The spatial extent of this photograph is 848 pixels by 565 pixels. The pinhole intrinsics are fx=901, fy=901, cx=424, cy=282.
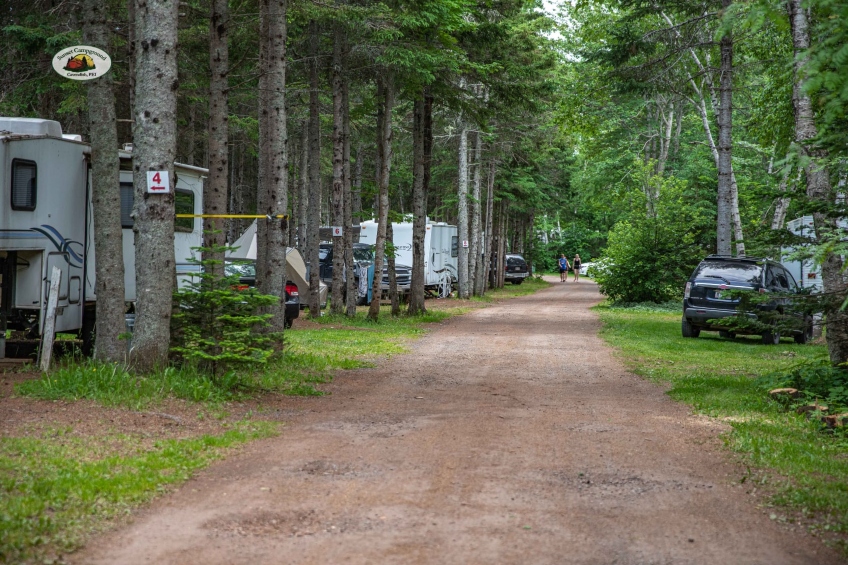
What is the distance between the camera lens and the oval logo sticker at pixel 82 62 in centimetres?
943

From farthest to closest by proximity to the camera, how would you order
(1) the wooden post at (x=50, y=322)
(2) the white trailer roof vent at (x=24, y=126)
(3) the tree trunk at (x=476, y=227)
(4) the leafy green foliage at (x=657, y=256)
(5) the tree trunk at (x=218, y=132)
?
1. (3) the tree trunk at (x=476, y=227)
2. (4) the leafy green foliage at (x=657, y=256)
3. (5) the tree trunk at (x=218, y=132)
4. (2) the white trailer roof vent at (x=24, y=126)
5. (1) the wooden post at (x=50, y=322)

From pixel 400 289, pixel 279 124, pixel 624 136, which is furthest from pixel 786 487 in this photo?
pixel 624 136

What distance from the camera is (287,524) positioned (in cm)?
520

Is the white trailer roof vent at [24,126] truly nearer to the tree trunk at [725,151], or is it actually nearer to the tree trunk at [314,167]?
the tree trunk at [314,167]

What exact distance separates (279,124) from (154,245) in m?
3.92

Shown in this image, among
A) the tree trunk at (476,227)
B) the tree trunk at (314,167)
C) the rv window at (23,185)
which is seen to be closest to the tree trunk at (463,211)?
the tree trunk at (476,227)

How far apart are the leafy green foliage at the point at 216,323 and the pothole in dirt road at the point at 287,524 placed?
422 cm

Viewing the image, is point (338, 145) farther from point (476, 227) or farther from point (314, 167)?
point (476, 227)

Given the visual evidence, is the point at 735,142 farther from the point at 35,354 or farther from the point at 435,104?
the point at 35,354

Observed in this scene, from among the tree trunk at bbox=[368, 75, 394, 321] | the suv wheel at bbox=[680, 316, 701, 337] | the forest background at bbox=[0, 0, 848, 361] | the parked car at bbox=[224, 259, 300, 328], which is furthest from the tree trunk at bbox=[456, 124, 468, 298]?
the parked car at bbox=[224, 259, 300, 328]

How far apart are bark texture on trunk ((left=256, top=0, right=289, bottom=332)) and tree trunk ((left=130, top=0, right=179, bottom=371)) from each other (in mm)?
3118

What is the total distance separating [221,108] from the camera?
12.4 m

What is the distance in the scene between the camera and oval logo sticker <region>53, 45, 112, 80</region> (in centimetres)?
943

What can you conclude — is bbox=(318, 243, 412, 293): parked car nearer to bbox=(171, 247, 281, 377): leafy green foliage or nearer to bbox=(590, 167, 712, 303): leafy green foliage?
bbox=(590, 167, 712, 303): leafy green foliage
